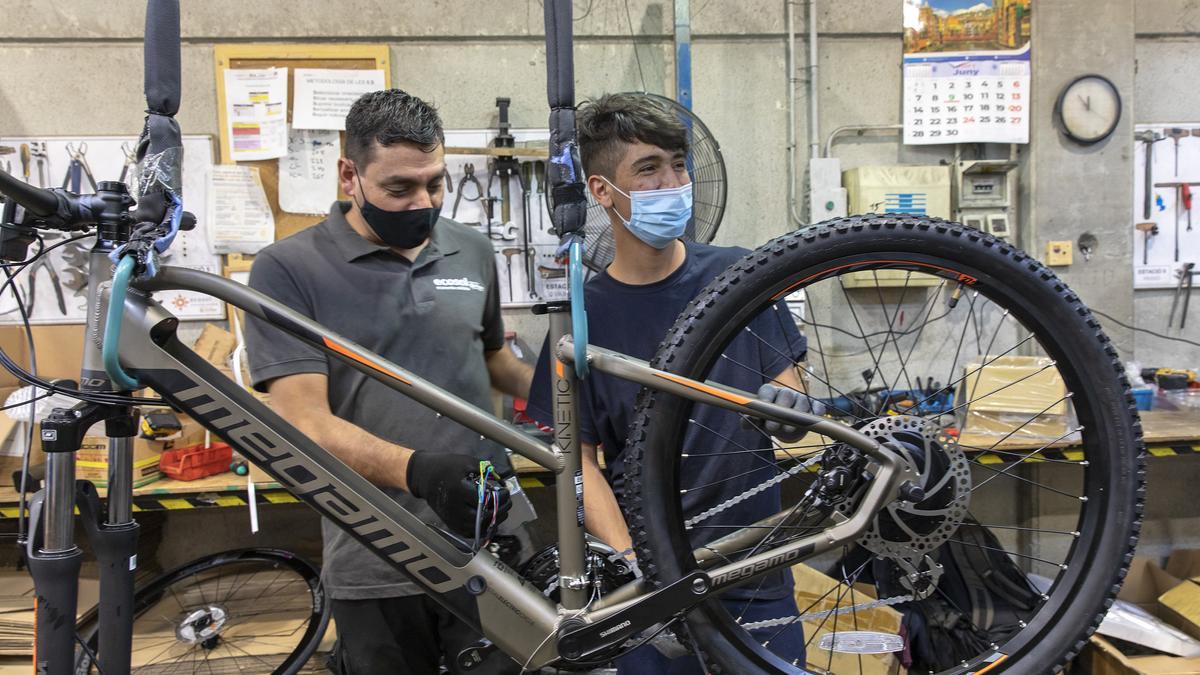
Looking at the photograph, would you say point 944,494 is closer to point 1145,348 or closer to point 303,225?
point 303,225

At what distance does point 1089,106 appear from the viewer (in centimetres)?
251

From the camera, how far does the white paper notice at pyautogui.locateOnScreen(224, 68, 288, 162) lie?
2350 millimetres

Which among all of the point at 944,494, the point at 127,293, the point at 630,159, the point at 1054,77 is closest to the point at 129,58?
the point at 127,293

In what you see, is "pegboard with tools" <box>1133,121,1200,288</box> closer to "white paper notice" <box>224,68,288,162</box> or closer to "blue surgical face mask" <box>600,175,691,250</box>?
"blue surgical face mask" <box>600,175,691,250</box>

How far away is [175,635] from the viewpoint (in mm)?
2174

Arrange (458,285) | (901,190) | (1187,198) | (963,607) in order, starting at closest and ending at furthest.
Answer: (458,285), (963,607), (901,190), (1187,198)

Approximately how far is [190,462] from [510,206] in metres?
1.41

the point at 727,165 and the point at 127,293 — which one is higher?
the point at 727,165

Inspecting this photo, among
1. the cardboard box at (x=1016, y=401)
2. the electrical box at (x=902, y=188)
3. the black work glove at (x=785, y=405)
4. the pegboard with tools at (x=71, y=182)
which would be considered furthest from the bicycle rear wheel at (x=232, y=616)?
the electrical box at (x=902, y=188)

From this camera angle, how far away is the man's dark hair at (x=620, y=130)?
1.17m

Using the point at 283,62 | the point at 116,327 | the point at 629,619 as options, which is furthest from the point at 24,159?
the point at 629,619

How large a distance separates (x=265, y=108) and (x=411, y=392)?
203cm

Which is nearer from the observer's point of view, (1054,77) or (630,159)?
(630,159)

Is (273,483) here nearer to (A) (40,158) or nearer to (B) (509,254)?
(B) (509,254)
